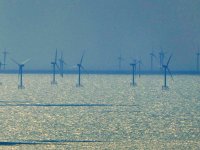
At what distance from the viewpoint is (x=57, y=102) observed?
2872 inches

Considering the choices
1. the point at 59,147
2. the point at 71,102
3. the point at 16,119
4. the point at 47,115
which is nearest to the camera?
the point at 59,147

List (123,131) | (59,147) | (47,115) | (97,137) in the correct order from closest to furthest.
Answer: (59,147) < (97,137) < (123,131) < (47,115)

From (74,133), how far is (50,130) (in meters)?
1.78

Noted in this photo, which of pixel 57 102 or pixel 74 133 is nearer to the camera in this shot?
pixel 74 133

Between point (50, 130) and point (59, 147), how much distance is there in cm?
772

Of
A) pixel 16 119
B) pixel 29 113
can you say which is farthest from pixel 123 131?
pixel 29 113

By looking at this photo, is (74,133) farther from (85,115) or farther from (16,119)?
(85,115)

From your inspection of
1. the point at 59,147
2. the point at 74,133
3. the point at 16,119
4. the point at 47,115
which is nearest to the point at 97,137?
the point at 74,133

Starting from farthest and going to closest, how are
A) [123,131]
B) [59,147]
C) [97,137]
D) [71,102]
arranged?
[71,102], [123,131], [97,137], [59,147]

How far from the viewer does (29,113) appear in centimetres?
5806

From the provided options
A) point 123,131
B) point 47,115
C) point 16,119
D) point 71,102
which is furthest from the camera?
point 71,102

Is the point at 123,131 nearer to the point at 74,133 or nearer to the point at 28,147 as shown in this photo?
the point at 74,133

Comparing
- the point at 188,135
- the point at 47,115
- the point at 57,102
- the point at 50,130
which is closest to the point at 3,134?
the point at 50,130

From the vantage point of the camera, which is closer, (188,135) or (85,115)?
(188,135)
